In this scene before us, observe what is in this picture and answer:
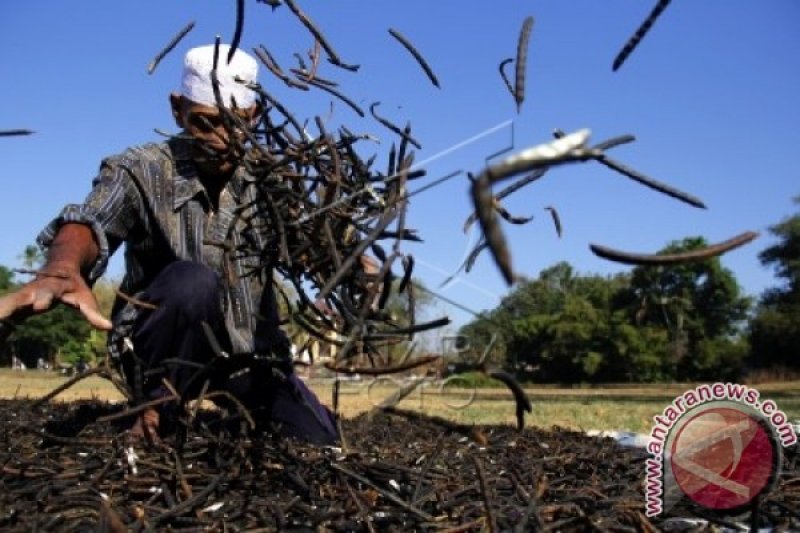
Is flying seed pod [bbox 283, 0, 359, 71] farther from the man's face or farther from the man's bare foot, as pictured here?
the man's bare foot

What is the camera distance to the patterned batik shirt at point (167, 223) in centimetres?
285

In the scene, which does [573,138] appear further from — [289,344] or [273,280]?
[289,344]

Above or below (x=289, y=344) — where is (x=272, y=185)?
above

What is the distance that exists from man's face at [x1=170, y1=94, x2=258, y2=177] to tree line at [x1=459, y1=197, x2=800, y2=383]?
35089 mm

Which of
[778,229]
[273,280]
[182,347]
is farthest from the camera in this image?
[778,229]

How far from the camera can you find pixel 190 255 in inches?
118

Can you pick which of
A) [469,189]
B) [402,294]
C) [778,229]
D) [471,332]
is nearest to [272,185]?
[402,294]

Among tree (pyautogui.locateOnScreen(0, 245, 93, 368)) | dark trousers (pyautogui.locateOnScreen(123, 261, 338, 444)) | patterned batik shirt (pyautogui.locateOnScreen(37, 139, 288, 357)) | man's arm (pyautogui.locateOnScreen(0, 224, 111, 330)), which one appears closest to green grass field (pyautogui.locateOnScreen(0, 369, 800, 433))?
dark trousers (pyautogui.locateOnScreen(123, 261, 338, 444))

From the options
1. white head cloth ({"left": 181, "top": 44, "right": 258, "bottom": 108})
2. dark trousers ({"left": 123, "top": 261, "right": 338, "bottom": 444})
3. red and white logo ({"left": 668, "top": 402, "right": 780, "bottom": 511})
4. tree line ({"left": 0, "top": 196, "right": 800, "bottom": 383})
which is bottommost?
red and white logo ({"left": 668, "top": 402, "right": 780, "bottom": 511})

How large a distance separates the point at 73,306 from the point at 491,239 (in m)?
1.52

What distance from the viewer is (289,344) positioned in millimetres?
3309

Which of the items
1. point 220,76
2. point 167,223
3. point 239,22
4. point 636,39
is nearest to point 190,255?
point 167,223

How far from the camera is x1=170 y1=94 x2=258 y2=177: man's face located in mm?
2471

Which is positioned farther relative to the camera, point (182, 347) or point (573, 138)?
point (182, 347)
